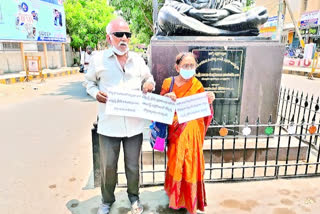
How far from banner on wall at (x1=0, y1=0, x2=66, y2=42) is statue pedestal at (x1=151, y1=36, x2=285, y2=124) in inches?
459

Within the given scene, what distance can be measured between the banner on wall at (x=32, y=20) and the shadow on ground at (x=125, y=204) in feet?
40.1

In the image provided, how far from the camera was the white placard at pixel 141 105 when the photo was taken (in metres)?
2.19

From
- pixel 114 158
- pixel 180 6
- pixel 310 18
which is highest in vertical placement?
pixel 310 18

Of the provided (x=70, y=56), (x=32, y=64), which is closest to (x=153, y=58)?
(x=32, y=64)

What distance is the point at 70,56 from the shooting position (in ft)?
73.3

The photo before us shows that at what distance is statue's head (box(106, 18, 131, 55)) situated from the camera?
6.96 feet

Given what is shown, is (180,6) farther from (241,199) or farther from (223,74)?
(241,199)

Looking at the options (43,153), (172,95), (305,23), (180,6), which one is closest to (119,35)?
(172,95)

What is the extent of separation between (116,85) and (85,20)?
66.4ft

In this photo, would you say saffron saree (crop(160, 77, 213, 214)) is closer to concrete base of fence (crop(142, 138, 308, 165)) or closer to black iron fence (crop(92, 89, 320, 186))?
black iron fence (crop(92, 89, 320, 186))

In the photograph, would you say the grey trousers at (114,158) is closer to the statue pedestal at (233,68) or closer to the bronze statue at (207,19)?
the statue pedestal at (233,68)

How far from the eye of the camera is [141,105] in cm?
227

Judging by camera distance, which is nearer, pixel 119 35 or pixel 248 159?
pixel 119 35

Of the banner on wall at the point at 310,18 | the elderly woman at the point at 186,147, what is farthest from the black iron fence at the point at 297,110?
the banner on wall at the point at 310,18
